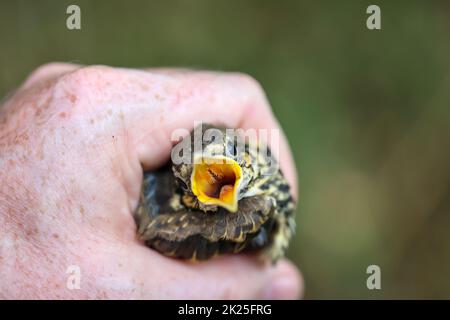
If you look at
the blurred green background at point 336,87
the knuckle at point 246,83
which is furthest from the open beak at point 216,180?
the blurred green background at point 336,87

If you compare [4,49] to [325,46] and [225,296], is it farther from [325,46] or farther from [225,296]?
[225,296]

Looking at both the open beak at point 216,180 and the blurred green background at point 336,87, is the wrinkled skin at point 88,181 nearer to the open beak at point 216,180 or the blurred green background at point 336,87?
the open beak at point 216,180

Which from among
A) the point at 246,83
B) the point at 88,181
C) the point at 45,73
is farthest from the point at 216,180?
the point at 45,73

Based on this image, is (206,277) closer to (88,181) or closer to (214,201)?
(214,201)

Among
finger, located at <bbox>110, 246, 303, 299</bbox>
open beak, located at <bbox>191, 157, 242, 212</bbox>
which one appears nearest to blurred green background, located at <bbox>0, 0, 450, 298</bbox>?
finger, located at <bbox>110, 246, 303, 299</bbox>

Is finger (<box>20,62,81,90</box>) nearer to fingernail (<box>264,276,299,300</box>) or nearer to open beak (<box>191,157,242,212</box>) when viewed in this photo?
open beak (<box>191,157,242,212</box>)
